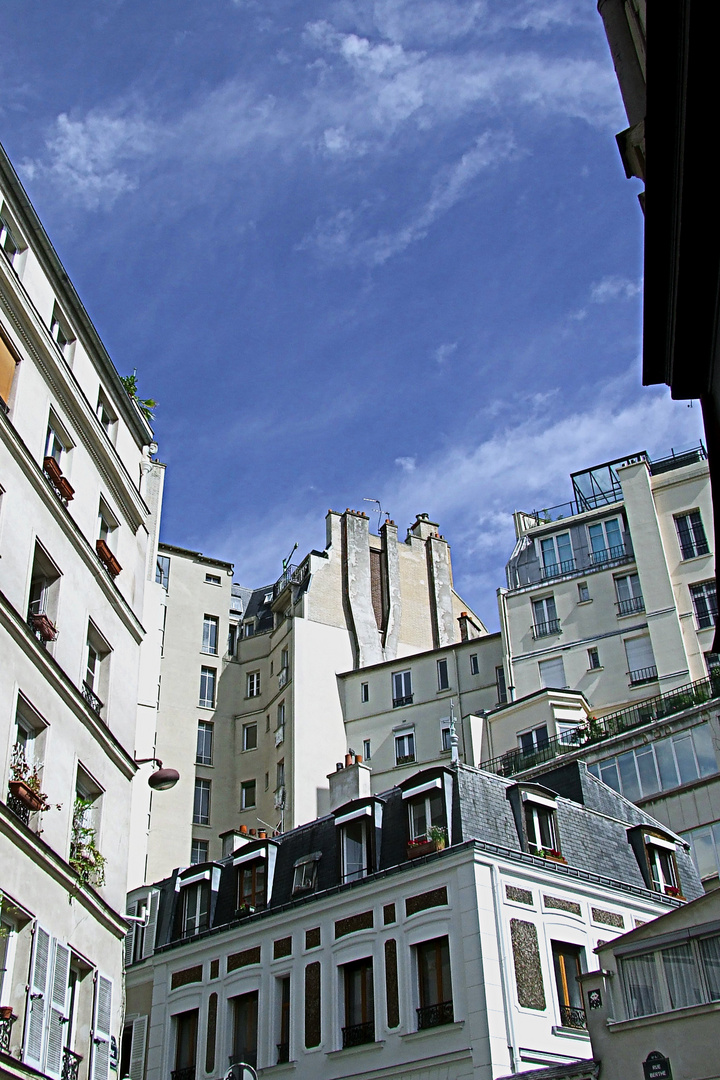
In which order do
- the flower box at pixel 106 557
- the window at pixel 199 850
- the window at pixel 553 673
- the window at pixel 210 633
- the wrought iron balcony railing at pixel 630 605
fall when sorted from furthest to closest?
the window at pixel 210 633
the window at pixel 199 850
the window at pixel 553 673
the wrought iron balcony railing at pixel 630 605
the flower box at pixel 106 557

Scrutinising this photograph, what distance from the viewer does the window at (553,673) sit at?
47375 mm

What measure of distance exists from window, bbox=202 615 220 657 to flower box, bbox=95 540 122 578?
39220mm

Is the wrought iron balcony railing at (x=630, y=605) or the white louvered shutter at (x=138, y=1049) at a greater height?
the wrought iron balcony railing at (x=630, y=605)

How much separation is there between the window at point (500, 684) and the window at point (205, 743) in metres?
14.9

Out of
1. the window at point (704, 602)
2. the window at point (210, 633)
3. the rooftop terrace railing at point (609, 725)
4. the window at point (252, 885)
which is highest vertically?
the window at point (210, 633)

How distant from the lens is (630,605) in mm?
47625

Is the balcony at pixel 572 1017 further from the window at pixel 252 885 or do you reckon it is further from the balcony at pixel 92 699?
the balcony at pixel 92 699

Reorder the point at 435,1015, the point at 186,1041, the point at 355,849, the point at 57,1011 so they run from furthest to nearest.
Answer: the point at 186,1041, the point at 355,849, the point at 435,1015, the point at 57,1011

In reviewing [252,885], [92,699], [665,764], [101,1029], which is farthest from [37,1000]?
[665,764]

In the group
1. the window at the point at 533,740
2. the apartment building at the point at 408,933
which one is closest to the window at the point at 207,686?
the window at the point at 533,740

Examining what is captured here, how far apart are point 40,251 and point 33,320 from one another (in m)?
1.75

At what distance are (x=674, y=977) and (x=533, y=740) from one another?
26274 millimetres

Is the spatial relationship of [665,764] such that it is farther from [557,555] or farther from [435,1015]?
[557,555]

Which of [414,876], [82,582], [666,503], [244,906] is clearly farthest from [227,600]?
[82,582]
